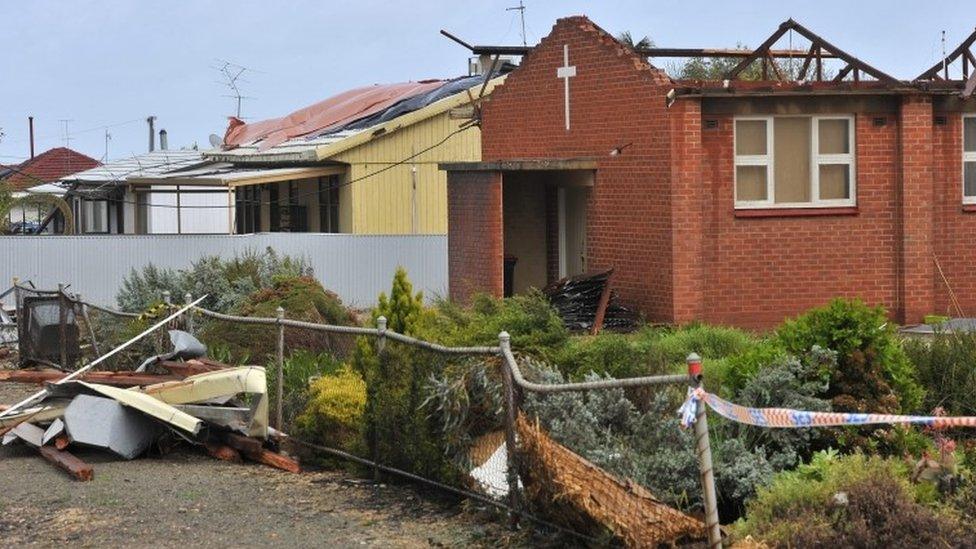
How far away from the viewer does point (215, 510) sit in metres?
10.7

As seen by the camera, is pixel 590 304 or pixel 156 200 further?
pixel 156 200

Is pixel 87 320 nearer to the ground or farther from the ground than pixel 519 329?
nearer to the ground

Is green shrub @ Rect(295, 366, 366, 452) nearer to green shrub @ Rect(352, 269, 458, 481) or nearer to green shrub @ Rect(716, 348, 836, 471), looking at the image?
green shrub @ Rect(352, 269, 458, 481)

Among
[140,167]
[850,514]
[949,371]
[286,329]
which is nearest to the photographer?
[850,514]

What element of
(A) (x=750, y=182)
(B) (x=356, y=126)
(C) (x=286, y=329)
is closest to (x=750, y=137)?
(A) (x=750, y=182)

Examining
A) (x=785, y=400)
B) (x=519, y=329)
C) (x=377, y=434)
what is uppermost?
(x=519, y=329)

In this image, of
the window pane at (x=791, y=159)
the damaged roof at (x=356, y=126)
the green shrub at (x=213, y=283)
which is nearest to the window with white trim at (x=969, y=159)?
the window pane at (x=791, y=159)

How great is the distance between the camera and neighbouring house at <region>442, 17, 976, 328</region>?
820 inches

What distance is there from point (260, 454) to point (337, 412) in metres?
0.76

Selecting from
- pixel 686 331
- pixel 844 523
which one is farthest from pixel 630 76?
pixel 844 523

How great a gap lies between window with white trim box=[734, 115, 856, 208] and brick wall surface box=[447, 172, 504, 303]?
371 cm

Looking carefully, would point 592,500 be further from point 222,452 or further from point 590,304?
point 590,304

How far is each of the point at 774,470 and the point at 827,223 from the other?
40.9ft

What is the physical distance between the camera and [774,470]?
370 inches
